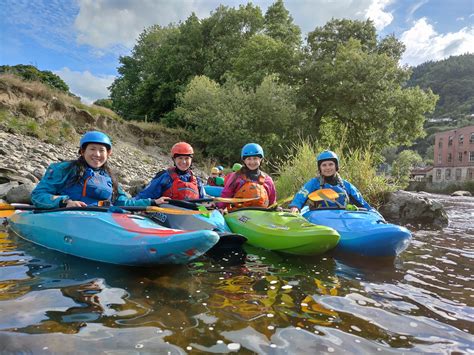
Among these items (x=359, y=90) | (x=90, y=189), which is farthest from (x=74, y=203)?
(x=359, y=90)

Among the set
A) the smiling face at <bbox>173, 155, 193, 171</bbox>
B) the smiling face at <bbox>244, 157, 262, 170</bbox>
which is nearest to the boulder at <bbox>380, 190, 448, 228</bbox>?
the smiling face at <bbox>244, 157, 262, 170</bbox>

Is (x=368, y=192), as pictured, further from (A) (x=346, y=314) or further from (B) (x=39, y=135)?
(B) (x=39, y=135)

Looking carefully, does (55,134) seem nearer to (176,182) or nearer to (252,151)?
(176,182)

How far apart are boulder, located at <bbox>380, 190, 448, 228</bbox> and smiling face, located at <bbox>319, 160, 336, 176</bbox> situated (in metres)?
3.02

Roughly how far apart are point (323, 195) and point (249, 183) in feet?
3.72

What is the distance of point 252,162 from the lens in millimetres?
5543

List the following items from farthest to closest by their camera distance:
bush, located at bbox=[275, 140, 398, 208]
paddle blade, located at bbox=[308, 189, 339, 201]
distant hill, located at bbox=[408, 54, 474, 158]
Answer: distant hill, located at bbox=[408, 54, 474, 158] → bush, located at bbox=[275, 140, 398, 208] → paddle blade, located at bbox=[308, 189, 339, 201]

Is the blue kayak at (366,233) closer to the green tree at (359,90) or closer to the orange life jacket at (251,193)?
the orange life jacket at (251,193)

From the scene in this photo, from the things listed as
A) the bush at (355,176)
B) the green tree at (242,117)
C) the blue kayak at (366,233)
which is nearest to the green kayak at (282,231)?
the blue kayak at (366,233)

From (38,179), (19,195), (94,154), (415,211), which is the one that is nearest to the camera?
(94,154)

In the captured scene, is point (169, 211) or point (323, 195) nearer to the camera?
point (169, 211)

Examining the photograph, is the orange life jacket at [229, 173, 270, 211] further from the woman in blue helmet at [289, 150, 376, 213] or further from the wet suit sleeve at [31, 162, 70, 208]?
the wet suit sleeve at [31, 162, 70, 208]

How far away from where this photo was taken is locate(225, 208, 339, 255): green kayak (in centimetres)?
380

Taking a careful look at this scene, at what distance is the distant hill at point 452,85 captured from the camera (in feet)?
235
